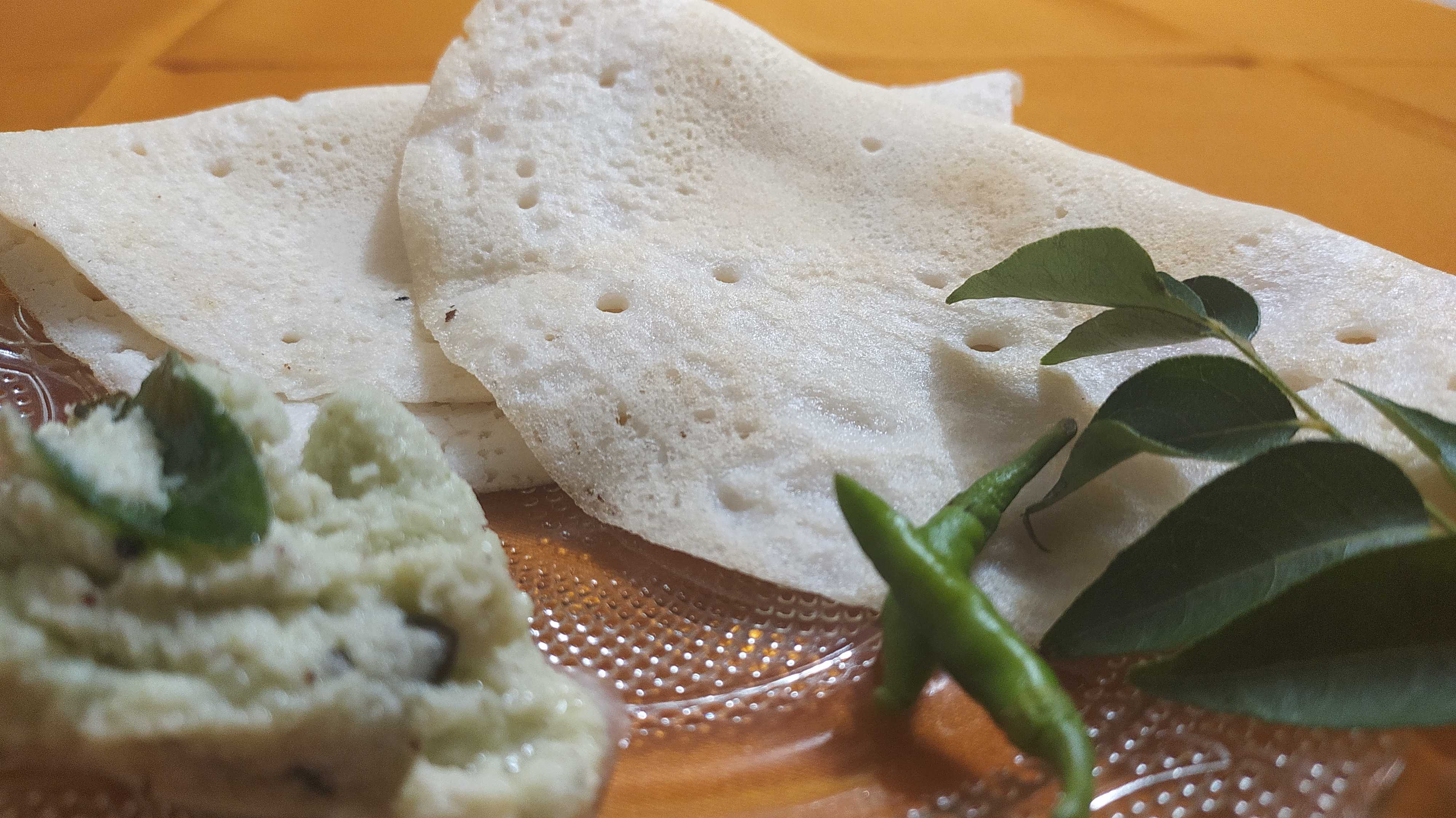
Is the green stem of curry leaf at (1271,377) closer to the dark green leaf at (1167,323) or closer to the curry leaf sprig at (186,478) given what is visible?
the dark green leaf at (1167,323)

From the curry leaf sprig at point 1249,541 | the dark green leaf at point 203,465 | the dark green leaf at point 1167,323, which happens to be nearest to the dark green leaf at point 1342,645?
the curry leaf sprig at point 1249,541

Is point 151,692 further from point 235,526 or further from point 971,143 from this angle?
point 971,143

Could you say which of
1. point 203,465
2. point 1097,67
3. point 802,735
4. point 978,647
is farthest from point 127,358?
point 1097,67

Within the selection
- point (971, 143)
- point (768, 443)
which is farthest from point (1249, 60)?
point (768, 443)

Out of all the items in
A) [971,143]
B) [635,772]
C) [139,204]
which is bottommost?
[635,772]

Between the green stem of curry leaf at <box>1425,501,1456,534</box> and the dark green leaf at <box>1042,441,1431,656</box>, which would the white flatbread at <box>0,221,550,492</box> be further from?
the green stem of curry leaf at <box>1425,501,1456,534</box>

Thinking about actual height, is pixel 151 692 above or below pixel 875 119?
below
